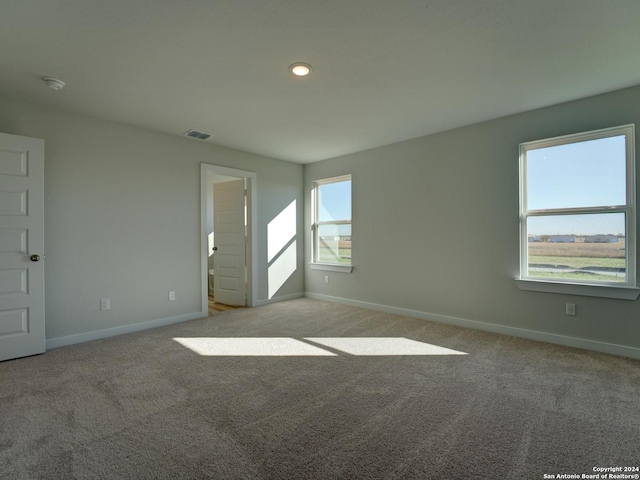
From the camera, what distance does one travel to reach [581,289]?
3166 mm

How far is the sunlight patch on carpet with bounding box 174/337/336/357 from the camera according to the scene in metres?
3.08

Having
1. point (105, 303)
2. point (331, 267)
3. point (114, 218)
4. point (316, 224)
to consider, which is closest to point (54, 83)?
point (114, 218)

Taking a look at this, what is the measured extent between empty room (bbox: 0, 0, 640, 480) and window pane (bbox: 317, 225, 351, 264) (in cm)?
13

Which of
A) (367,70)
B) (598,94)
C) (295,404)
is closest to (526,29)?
(367,70)

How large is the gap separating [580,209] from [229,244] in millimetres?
4726

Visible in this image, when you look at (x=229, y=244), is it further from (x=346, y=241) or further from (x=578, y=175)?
(x=578, y=175)

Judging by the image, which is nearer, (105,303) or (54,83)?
(54,83)

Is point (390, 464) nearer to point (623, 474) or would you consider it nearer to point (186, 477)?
point (186, 477)

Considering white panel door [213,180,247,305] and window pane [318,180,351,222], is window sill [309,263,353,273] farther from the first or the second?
white panel door [213,180,247,305]

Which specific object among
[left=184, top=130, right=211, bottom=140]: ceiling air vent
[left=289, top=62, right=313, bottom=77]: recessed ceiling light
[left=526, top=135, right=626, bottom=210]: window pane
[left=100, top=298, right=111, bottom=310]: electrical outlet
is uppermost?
[left=184, top=130, right=211, bottom=140]: ceiling air vent

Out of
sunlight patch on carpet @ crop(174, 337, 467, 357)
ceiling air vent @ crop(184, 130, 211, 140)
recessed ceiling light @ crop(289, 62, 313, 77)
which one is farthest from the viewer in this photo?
ceiling air vent @ crop(184, 130, 211, 140)

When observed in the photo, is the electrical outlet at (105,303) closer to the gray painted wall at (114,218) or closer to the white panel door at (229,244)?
the gray painted wall at (114,218)

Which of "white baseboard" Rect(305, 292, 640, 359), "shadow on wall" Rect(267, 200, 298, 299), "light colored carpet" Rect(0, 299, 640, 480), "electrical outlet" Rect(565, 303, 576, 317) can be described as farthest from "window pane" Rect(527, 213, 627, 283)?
"shadow on wall" Rect(267, 200, 298, 299)

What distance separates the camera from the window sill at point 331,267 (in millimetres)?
5234
